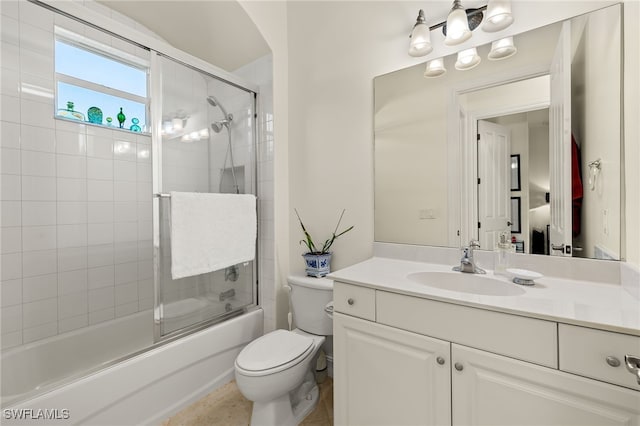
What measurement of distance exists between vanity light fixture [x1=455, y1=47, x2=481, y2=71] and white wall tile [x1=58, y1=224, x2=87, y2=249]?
2436 millimetres

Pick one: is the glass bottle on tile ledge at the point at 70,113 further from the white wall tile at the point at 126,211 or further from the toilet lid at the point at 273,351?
the toilet lid at the point at 273,351

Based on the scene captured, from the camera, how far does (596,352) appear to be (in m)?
0.74

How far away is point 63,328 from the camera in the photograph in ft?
5.89

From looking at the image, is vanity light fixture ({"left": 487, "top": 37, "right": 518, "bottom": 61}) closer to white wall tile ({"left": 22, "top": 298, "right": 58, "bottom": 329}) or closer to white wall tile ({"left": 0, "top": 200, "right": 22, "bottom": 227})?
white wall tile ({"left": 0, "top": 200, "right": 22, "bottom": 227})

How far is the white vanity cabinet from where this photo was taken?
78 cm

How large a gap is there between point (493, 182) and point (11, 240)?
256 cm

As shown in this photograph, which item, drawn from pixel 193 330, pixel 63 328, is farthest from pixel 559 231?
pixel 63 328

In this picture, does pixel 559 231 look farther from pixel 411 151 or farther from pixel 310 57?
pixel 310 57

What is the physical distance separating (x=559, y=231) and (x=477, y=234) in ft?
1.01

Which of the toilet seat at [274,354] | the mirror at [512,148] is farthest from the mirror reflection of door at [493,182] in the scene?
the toilet seat at [274,354]

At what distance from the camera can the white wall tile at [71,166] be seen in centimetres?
177

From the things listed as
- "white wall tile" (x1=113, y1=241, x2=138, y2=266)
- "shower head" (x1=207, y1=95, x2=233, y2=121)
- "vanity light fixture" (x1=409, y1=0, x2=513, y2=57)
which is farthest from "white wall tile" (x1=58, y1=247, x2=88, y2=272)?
"vanity light fixture" (x1=409, y1=0, x2=513, y2=57)

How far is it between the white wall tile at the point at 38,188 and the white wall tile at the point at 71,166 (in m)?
0.07

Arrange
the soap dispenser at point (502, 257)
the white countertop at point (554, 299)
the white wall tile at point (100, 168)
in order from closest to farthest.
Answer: the white countertop at point (554, 299)
the soap dispenser at point (502, 257)
the white wall tile at point (100, 168)
